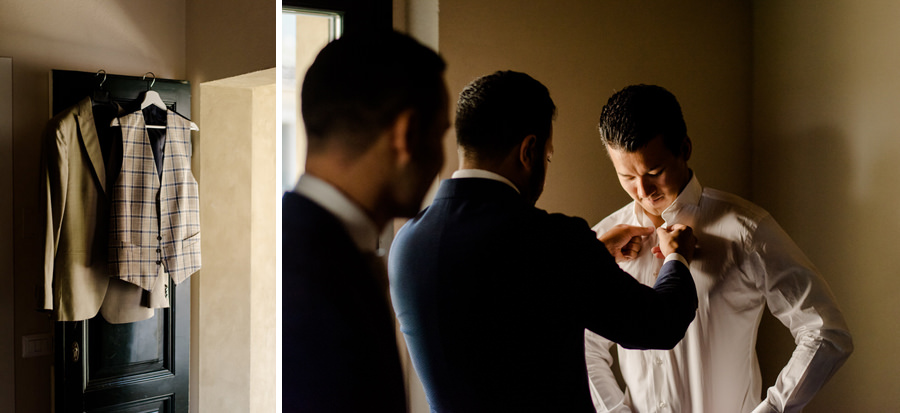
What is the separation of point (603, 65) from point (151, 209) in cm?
109

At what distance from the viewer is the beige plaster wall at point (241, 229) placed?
129 cm

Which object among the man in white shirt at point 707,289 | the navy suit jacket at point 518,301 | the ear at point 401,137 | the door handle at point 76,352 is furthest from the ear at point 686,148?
the door handle at point 76,352

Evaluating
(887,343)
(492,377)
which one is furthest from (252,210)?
(887,343)

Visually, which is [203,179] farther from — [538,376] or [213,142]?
[538,376]

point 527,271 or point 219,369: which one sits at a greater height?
point 527,271

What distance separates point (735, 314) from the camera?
55 cm

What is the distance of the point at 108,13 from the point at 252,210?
0.59 m

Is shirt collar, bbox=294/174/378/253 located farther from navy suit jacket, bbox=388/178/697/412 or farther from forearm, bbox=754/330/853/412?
forearm, bbox=754/330/853/412

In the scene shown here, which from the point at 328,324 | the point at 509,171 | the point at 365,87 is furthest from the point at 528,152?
the point at 328,324

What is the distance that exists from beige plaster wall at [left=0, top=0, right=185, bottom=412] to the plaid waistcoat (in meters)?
0.18

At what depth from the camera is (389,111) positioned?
72 centimetres

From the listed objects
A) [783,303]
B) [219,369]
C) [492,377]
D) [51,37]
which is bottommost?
[219,369]

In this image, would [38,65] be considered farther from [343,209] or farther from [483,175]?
[483,175]

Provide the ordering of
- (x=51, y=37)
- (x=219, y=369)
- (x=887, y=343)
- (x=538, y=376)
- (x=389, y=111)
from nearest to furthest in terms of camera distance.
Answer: (x=887, y=343) → (x=538, y=376) → (x=389, y=111) → (x=51, y=37) → (x=219, y=369)
